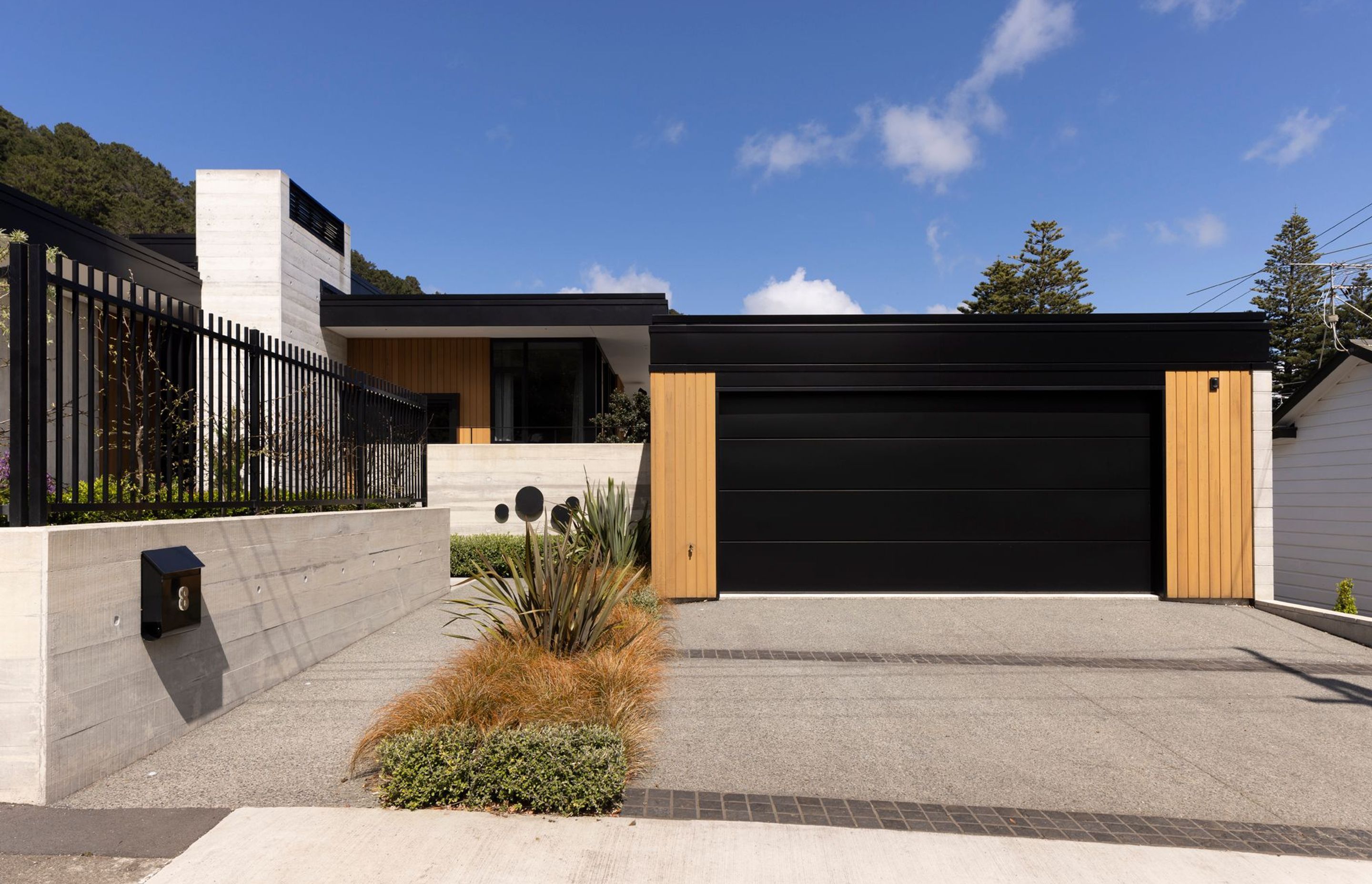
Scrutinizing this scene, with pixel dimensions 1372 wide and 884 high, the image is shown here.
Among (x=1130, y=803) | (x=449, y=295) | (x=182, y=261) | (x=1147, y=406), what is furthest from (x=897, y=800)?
(x=182, y=261)

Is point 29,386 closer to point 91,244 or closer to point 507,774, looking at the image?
point 507,774

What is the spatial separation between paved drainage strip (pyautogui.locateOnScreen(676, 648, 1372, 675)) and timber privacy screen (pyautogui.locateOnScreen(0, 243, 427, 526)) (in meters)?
3.82

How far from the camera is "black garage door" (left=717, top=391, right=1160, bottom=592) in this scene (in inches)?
380

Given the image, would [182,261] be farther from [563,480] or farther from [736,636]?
[736,636]

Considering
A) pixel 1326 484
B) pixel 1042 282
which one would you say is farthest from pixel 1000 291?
pixel 1326 484

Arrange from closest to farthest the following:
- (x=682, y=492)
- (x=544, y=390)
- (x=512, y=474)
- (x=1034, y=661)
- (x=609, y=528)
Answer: (x=1034, y=661), (x=682, y=492), (x=609, y=528), (x=512, y=474), (x=544, y=390)

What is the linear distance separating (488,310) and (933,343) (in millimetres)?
8620

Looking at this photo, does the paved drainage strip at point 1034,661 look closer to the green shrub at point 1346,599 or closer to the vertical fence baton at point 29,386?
the green shrub at point 1346,599

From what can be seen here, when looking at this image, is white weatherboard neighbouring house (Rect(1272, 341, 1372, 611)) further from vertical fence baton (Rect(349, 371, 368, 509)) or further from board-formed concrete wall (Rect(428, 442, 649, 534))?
vertical fence baton (Rect(349, 371, 368, 509))

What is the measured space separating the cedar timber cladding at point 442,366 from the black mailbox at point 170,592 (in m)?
11.7

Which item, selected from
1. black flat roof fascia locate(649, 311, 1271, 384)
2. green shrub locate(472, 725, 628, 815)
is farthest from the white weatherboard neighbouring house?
green shrub locate(472, 725, 628, 815)

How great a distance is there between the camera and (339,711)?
5.02m

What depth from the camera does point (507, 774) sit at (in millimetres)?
3547

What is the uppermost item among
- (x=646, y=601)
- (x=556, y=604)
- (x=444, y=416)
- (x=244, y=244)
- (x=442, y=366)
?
(x=244, y=244)
